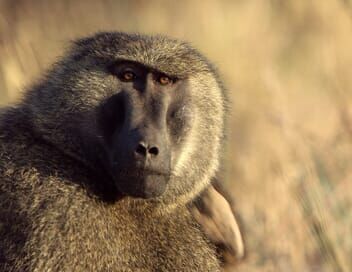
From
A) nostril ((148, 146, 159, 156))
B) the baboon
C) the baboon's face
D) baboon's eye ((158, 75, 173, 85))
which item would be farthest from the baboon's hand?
nostril ((148, 146, 159, 156))

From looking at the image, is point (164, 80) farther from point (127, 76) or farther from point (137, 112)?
point (137, 112)

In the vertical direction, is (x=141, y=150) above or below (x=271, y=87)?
above

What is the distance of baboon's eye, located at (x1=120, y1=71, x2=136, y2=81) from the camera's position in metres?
3.90

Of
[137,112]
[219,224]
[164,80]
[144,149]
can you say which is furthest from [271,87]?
[144,149]

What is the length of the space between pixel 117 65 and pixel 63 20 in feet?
13.9

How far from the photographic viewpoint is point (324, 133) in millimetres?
6422

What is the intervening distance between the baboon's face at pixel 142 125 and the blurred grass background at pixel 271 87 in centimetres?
76

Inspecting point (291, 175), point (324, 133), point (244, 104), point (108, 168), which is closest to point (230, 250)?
point (108, 168)

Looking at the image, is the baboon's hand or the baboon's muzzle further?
the baboon's hand

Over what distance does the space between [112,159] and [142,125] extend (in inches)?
6.4

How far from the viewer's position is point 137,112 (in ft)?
12.3

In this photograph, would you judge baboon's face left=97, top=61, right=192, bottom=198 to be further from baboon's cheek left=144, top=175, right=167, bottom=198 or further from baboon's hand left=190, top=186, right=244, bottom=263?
baboon's hand left=190, top=186, right=244, bottom=263

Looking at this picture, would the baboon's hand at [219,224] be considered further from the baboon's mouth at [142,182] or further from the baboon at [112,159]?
the baboon's mouth at [142,182]

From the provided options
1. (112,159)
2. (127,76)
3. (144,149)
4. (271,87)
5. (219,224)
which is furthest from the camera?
(271,87)
